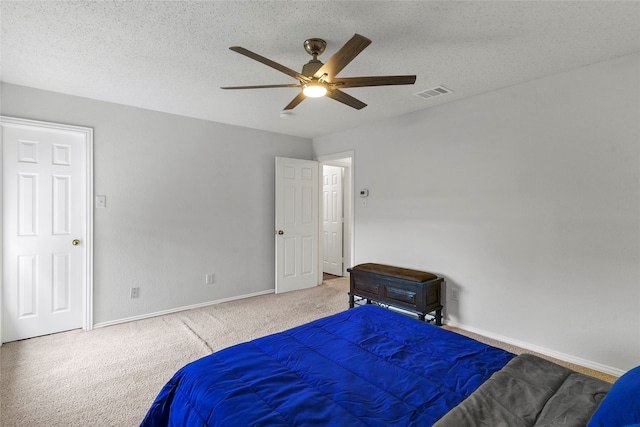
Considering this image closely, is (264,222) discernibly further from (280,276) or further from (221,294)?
Result: (221,294)

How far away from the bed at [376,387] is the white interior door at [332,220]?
4.23m

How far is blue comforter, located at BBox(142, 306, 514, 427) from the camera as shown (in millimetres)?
1152

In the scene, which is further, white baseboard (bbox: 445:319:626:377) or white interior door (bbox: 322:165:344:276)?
white interior door (bbox: 322:165:344:276)

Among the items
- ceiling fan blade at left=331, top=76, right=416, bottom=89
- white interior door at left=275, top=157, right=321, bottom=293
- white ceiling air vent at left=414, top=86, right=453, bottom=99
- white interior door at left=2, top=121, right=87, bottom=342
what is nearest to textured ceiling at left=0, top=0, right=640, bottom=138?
white ceiling air vent at left=414, top=86, right=453, bottom=99

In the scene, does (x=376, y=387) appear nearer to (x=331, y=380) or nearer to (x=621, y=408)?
(x=331, y=380)

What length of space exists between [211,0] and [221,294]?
348 centimetres

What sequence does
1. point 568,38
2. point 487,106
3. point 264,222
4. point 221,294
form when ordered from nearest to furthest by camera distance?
point 568,38 < point 487,106 < point 221,294 < point 264,222

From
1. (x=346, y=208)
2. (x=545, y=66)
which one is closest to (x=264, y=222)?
(x=346, y=208)

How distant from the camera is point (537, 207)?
2.82m

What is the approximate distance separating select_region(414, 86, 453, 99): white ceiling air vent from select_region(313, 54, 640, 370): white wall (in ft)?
1.15

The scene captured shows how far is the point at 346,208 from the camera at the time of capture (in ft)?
19.7

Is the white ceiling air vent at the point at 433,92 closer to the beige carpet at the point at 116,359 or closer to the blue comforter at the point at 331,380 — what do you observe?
the blue comforter at the point at 331,380

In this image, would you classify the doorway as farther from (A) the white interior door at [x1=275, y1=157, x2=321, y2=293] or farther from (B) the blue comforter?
(B) the blue comforter

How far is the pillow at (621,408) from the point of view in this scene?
2.91 ft
